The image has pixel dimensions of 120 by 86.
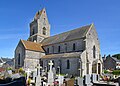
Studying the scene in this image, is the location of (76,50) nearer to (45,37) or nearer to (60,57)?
(60,57)

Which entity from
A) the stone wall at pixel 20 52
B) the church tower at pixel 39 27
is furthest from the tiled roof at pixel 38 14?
the stone wall at pixel 20 52

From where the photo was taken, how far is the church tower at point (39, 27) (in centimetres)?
4868

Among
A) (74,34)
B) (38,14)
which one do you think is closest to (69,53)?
(74,34)

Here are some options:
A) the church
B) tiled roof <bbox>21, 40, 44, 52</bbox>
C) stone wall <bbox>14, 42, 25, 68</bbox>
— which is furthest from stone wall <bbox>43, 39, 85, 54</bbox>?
stone wall <bbox>14, 42, 25, 68</bbox>

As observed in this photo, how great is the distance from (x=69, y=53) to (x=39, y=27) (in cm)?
1700

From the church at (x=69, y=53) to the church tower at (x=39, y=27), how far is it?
4396mm

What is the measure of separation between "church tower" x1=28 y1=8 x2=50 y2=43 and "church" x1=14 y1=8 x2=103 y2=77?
440 centimetres

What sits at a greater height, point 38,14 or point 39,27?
point 38,14

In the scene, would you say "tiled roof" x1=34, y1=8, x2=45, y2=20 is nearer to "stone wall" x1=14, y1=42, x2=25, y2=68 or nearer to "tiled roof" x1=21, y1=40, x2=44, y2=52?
"tiled roof" x1=21, y1=40, x2=44, y2=52

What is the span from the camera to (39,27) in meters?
48.9

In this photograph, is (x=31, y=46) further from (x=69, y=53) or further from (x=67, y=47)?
(x=69, y=53)

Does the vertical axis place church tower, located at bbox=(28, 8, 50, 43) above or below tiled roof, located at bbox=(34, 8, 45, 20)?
below

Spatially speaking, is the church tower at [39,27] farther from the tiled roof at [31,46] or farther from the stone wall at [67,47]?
the stone wall at [67,47]

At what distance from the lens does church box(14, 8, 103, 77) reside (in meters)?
31.9
